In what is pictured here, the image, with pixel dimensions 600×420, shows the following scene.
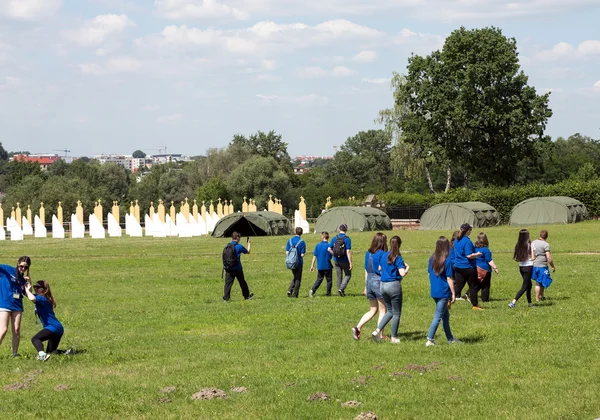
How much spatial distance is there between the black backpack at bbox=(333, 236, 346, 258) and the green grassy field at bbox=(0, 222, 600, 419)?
1.15 meters

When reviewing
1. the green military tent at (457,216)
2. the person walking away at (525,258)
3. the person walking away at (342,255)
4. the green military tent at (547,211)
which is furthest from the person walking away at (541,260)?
the green military tent at (457,216)

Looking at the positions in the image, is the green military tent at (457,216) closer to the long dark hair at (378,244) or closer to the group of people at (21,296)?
the long dark hair at (378,244)

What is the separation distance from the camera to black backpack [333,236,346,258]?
24203 mm

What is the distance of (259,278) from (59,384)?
17.6 meters

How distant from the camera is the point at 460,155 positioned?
8069 centimetres

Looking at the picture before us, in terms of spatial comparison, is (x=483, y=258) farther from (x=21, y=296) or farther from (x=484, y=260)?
(x=21, y=296)

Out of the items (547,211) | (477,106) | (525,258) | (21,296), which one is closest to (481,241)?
(525,258)

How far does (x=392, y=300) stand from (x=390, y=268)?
0.57 m

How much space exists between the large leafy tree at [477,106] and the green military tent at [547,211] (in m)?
10.7

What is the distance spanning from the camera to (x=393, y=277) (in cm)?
1571

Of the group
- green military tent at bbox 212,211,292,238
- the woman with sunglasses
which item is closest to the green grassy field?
the woman with sunglasses

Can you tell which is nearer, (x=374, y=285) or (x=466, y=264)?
(x=374, y=285)

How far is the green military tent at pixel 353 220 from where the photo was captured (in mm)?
67875

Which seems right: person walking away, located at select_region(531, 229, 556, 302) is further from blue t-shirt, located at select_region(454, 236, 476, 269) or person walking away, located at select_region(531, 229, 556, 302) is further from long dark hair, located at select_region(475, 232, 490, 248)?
blue t-shirt, located at select_region(454, 236, 476, 269)
